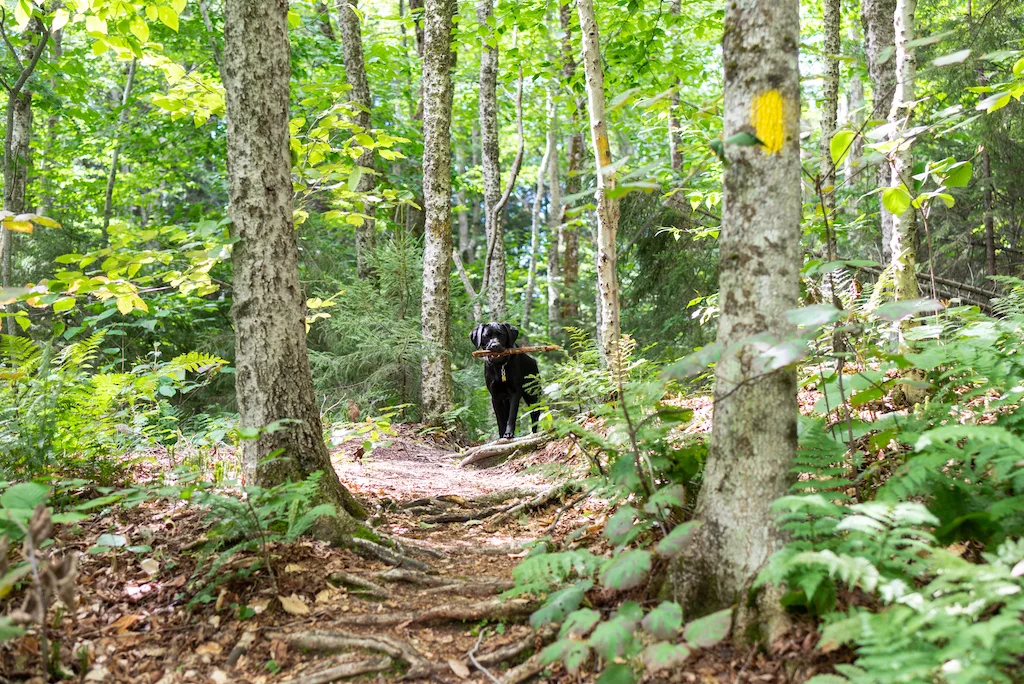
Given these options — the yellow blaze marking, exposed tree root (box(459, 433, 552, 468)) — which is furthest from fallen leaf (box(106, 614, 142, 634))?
exposed tree root (box(459, 433, 552, 468))

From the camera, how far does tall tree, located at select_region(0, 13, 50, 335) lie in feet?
24.4

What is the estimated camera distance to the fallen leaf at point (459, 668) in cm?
281

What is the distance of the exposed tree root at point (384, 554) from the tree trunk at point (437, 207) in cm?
516

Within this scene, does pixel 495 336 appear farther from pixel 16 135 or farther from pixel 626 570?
pixel 16 135

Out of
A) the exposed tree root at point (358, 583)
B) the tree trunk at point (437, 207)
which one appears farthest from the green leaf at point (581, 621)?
the tree trunk at point (437, 207)

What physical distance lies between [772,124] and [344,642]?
2795 mm

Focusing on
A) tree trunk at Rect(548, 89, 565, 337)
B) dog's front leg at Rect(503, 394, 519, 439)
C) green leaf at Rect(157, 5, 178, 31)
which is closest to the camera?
green leaf at Rect(157, 5, 178, 31)

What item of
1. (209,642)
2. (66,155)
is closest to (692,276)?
(209,642)

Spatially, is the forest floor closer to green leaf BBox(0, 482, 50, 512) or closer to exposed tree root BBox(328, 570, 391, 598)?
exposed tree root BBox(328, 570, 391, 598)

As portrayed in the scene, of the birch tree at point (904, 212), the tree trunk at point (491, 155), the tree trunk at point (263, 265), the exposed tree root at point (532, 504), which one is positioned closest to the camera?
the tree trunk at point (263, 265)

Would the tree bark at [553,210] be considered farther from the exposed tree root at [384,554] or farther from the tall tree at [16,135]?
the exposed tree root at [384,554]

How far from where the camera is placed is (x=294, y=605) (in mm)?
3188

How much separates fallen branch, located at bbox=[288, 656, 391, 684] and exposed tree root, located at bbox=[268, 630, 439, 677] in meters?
0.06

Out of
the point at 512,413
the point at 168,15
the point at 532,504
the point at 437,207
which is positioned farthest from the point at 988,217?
the point at 168,15
